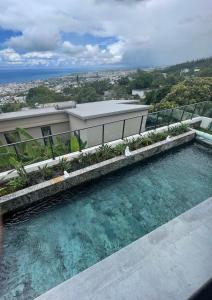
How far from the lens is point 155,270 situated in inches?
48.3

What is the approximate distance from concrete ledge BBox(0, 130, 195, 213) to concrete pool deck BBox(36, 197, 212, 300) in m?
3.73

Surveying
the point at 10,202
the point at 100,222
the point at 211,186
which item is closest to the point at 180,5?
the point at 211,186

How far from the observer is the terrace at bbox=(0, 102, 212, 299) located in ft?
3.91

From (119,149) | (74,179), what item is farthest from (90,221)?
(119,149)

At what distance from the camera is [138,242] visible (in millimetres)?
1513

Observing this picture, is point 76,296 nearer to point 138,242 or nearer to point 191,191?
point 138,242

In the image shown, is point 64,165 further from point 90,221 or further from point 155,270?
point 155,270

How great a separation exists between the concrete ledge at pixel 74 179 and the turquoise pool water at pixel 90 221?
22cm

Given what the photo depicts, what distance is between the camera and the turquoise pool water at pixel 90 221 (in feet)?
10.7

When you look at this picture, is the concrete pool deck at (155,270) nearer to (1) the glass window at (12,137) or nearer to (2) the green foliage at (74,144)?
(2) the green foliage at (74,144)

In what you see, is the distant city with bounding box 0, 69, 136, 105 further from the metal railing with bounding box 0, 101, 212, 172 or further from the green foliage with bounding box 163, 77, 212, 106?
the metal railing with bounding box 0, 101, 212, 172

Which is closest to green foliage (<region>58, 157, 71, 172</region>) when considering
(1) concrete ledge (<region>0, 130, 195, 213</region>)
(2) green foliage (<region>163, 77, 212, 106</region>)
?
(1) concrete ledge (<region>0, 130, 195, 213</region>)

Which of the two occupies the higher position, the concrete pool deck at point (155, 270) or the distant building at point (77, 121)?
the concrete pool deck at point (155, 270)

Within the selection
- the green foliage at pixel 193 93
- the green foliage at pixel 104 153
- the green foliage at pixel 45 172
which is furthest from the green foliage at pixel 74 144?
the green foliage at pixel 193 93
